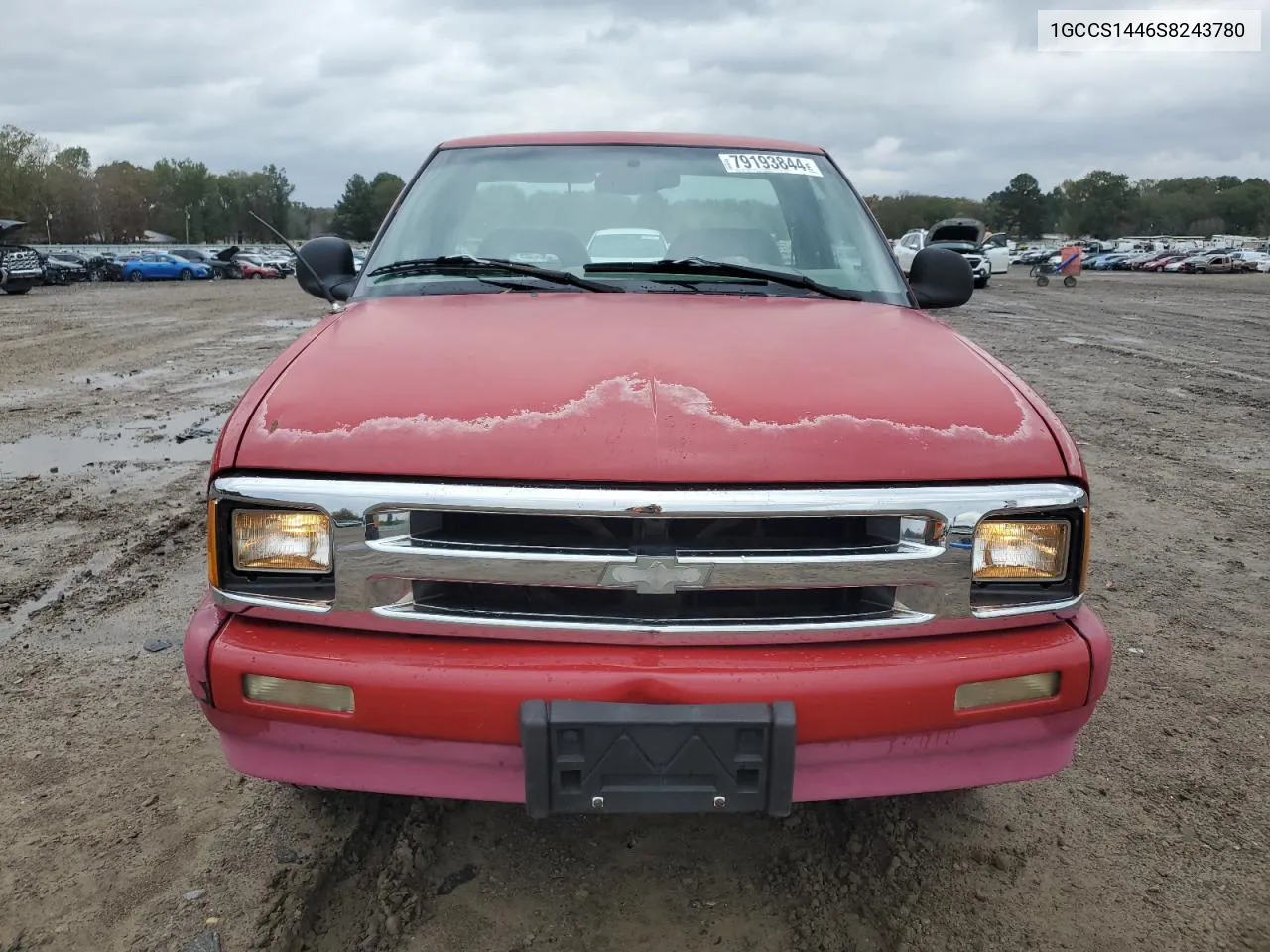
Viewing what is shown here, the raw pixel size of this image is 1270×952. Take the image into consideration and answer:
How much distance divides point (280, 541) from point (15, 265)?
96.7 ft

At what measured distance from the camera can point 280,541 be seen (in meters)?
1.82

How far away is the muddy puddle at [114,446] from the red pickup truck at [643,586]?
4822mm

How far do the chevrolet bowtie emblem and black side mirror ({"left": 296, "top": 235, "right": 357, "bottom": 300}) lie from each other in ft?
6.14

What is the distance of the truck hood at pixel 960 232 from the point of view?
27.9m

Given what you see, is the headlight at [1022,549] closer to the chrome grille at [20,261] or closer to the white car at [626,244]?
the white car at [626,244]

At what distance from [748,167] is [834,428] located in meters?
1.69

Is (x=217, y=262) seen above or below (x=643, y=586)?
above

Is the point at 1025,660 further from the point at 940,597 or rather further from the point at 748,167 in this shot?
the point at 748,167

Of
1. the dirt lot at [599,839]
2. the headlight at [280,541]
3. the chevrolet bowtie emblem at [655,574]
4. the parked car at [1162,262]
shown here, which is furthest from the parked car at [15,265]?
the parked car at [1162,262]

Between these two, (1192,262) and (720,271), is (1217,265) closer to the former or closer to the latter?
(1192,262)

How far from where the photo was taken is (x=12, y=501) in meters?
5.21

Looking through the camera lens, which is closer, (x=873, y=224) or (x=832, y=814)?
(x=832, y=814)

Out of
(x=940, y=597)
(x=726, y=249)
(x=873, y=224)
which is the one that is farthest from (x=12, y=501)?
(x=940, y=597)

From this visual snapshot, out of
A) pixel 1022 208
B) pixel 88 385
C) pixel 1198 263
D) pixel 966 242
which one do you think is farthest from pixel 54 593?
pixel 1022 208
